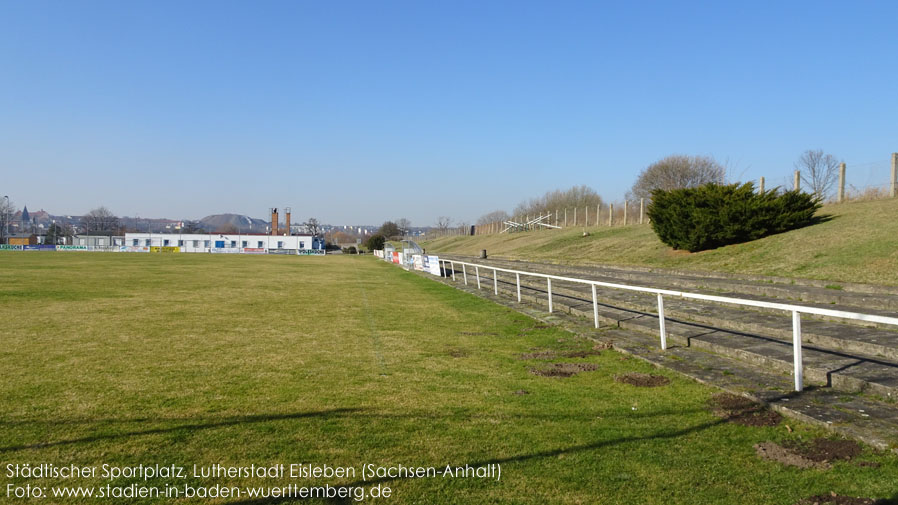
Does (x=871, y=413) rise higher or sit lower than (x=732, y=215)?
lower

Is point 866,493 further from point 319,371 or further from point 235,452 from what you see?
point 319,371

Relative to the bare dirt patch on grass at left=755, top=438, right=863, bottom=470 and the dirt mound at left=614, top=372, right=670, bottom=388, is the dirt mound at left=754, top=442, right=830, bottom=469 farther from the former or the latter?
the dirt mound at left=614, top=372, right=670, bottom=388

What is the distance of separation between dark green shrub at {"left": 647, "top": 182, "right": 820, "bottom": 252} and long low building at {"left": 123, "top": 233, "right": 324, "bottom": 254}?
75416mm

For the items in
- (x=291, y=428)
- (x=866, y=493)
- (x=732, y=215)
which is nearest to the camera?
(x=866, y=493)

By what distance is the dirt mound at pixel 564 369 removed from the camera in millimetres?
6795

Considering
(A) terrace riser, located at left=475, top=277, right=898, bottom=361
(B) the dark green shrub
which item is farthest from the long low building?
(A) terrace riser, located at left=475, top=277, right=898, bottom=361

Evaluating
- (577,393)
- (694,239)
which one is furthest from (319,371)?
(694,239)

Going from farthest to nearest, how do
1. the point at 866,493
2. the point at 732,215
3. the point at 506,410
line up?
the point at 732,215 < the point at 506,410 < the point at 866,493

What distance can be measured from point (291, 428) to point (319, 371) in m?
2.28

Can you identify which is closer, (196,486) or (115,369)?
(196,486)

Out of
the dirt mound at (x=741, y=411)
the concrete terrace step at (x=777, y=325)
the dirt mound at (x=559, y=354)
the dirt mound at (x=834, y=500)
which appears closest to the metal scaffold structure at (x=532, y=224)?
the concrete terrace step at (x=777, y=325)

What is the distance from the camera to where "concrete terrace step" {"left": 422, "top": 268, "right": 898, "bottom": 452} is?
436cm

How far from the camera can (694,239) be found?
72.8 ft

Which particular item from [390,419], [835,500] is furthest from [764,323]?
[390,419]
